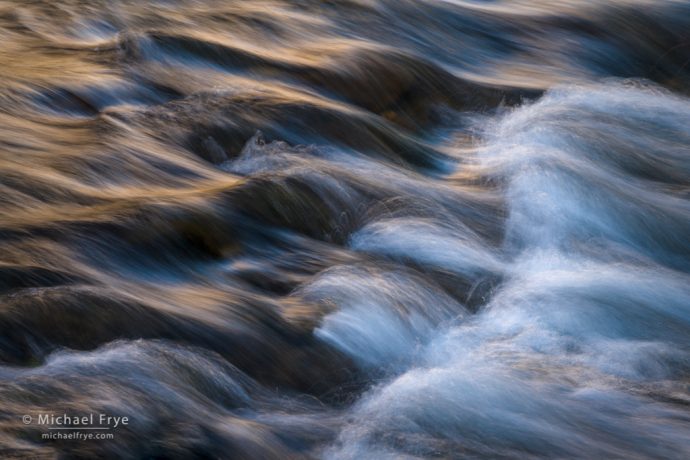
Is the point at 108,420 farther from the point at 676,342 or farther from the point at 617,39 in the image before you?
the point at 617,39

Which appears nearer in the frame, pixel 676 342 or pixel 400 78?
pixel 676 342

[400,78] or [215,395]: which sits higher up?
[400,78]

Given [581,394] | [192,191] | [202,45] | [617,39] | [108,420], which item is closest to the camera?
[108,420]

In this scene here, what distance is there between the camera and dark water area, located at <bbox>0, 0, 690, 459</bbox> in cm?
431

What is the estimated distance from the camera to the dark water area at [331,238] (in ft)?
14.1

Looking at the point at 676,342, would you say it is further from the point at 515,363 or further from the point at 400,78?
the point at 400,78

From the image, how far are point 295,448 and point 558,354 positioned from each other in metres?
1.32

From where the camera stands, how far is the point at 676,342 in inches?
207

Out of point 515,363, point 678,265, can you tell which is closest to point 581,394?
point 515,363

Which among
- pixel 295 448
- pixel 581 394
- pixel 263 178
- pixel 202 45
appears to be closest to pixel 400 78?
pixel 202 45

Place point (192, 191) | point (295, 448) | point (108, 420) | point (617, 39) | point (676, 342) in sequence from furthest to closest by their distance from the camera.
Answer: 1. point (617, 39)
2. point (192, 191)
3. point (676, 342)
4. point (295, 448)
5. point (108, 420)

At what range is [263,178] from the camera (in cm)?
586

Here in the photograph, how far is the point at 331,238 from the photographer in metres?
5.66

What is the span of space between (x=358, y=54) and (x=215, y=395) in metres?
4.11
